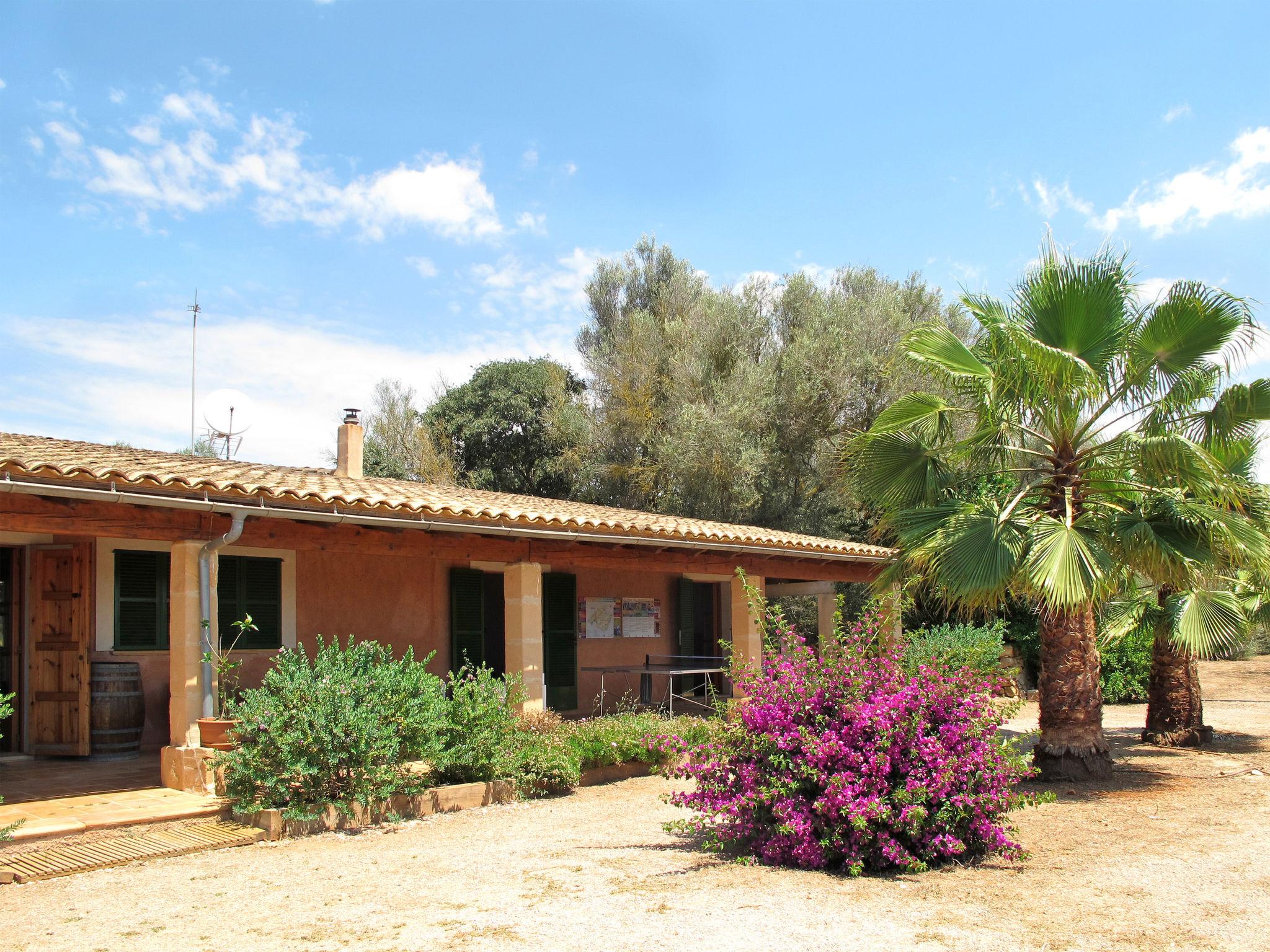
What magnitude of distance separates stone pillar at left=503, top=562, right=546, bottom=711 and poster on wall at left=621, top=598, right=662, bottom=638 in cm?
346

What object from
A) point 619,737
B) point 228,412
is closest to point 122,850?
point 619,737

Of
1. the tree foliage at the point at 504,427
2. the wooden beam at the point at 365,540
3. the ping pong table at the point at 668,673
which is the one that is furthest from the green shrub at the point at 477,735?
the tree foliage at the point at 504,427

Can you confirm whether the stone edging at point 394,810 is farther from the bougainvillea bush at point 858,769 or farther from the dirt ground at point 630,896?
the bougainvillea bush at point 858,769

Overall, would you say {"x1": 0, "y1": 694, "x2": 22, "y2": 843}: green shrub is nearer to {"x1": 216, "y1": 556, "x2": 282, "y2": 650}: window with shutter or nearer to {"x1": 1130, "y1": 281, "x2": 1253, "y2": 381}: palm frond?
{"x1": 216, "y1": 556, "x2": 282, "y2": 650}: window with shutter

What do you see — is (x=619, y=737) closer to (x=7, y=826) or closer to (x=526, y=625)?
(x=526, y=625)

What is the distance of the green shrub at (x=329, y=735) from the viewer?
6.77 m

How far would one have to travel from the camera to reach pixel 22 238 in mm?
16125

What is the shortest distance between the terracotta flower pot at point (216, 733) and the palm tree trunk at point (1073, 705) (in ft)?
21.8

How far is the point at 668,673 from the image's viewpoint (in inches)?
445

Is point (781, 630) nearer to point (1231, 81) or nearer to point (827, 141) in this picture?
point (1231, 81)

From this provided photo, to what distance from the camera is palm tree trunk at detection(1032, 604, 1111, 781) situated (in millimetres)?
8930

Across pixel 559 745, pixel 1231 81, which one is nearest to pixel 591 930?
pixel 559 745

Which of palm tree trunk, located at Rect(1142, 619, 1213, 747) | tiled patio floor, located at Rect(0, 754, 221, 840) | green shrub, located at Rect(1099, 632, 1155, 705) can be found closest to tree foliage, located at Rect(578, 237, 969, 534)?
green shrub, located at Rect(1099, 632, 1155, 705)

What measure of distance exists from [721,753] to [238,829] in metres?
3.16
